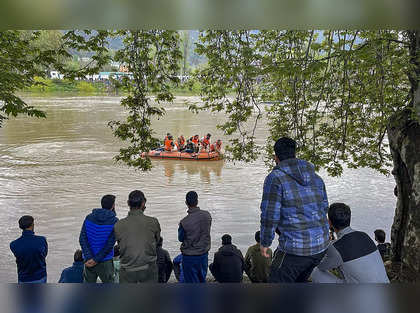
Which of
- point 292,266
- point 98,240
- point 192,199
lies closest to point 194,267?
point 192,199

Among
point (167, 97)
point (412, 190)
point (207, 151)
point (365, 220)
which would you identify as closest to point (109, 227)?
point (167, 97)

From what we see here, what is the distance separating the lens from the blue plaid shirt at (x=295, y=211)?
8.93ft

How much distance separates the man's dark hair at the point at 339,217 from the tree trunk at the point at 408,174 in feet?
12.7

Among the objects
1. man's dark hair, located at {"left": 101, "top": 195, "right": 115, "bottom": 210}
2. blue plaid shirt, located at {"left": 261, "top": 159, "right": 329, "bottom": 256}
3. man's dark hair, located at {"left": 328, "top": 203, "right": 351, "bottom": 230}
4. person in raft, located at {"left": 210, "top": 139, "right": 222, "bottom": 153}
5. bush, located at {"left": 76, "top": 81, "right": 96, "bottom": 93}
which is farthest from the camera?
person in raft, located at {"left": 210, "top": 139, "right": 222, "bottom": 153}

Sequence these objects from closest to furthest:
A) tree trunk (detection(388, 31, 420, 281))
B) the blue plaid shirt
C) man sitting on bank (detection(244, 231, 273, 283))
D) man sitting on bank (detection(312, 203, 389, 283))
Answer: man sitting on bank (detection(312, 203, 389, 283)) < the blue plaid shirt < man sitting on bank (detection(244, 231, 273, 283)) < tree trunk (detection(388, 31, 420, 281))

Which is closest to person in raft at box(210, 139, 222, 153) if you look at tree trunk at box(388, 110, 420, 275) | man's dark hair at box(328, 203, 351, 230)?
tree trunk at box(388, 110, 420, 275)

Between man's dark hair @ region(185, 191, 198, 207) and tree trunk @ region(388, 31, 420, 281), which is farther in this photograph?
tree trunk @ region(388, 31, 420, 281)

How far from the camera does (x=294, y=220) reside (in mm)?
2736

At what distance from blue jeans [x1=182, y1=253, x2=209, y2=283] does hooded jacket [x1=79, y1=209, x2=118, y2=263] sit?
3.79 ft

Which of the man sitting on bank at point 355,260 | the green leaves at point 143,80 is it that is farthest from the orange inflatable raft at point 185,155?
the man sitting on bank at point 355,260

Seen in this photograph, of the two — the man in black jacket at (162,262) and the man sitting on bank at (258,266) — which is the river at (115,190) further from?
the man sitting on bank at (258,266)

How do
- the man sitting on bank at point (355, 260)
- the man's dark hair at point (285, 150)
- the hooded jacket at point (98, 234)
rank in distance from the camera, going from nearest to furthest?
the man sitting on bank at point (355, 260) → the man's dark hair at point (285, 150) → the hooded jacket at point (98, 234)

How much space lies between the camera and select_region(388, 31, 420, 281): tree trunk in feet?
20.3

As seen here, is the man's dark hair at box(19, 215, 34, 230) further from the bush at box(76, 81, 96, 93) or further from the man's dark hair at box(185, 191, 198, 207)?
the bush at box(76, 81, 96, 93)
